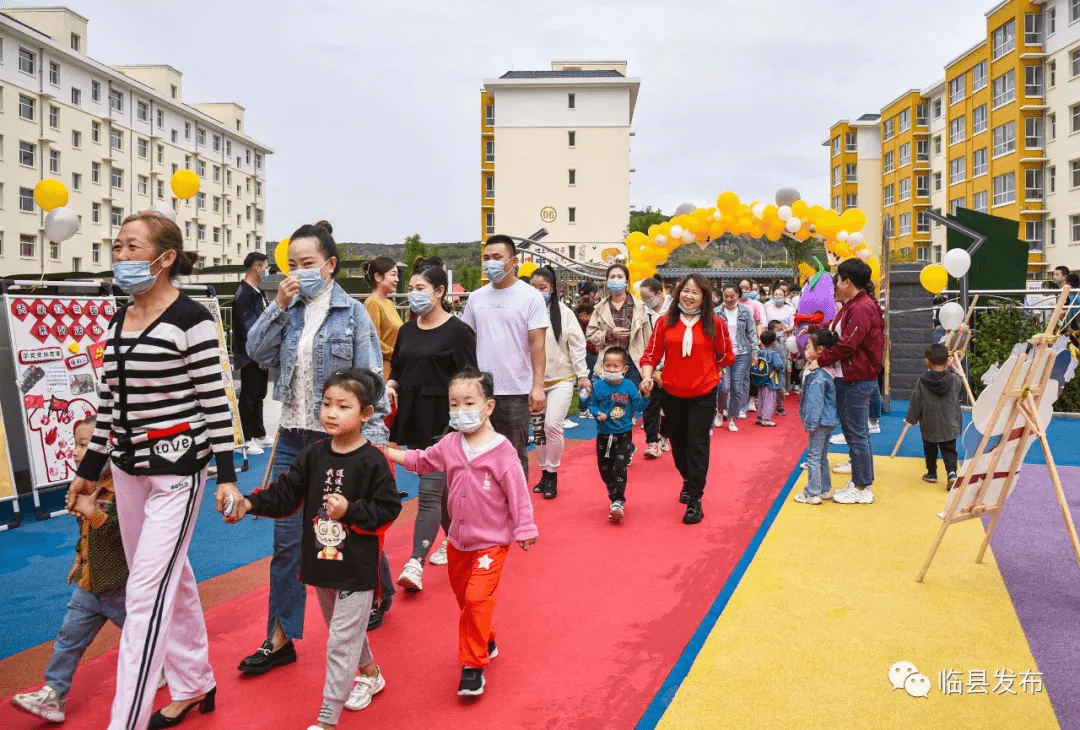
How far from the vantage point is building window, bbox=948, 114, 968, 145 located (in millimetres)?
48550

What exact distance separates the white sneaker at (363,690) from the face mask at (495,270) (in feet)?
8.70

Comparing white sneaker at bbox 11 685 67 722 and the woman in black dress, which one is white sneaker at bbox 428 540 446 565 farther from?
white sneaker at bbox 11 685 67 722

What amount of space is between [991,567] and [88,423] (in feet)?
16.8

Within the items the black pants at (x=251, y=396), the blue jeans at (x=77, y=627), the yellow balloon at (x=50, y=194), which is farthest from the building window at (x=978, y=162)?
the blue jeans at (x=77, y=627)

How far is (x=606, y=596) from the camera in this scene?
4.68 metres

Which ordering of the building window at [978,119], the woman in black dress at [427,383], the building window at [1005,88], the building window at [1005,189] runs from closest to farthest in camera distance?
the woman in black dress at [427,383]
the building window at [1005,88]
the building window at [1005,189]
the building window at [978,119]

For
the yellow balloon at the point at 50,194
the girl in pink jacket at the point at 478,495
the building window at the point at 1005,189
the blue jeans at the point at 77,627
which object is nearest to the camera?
the blue jeans at the point at 77,627

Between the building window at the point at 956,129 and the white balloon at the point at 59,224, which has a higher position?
the building window at the point at 956,129

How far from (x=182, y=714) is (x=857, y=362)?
5.48 m

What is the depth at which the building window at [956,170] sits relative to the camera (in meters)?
48.8

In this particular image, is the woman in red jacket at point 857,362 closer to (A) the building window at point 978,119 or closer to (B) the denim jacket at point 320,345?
(B) the denim jacket at point 320,345

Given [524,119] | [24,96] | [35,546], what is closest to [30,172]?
[24,96]

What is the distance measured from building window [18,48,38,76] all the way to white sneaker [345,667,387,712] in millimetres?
47769

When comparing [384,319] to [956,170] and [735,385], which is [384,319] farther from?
[956,170]
